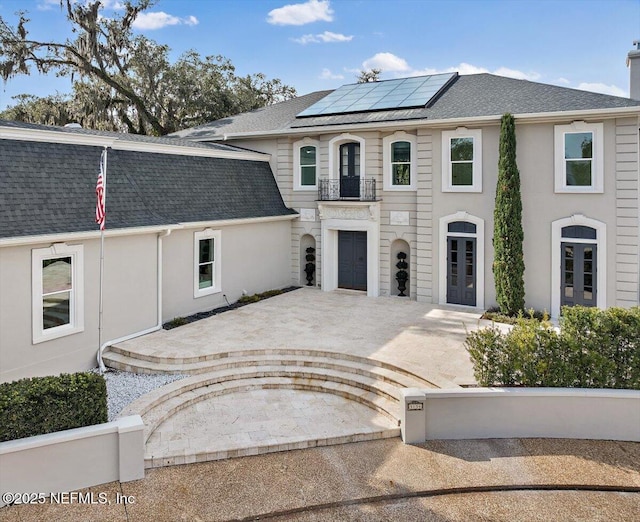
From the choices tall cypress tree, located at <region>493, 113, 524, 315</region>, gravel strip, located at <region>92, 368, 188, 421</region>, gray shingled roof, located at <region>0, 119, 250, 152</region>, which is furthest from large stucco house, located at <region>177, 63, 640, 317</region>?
gravel strip, located at <region>92, 368, 188, 421</region>

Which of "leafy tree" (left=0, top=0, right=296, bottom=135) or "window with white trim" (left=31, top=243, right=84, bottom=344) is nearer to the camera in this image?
"window with white trim" (left=31, top=243, right=84, bottom=344)

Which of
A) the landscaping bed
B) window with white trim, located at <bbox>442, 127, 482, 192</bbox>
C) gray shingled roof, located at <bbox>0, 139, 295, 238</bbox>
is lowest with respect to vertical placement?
the landscaping bed

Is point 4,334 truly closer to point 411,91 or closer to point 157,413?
point 157,413

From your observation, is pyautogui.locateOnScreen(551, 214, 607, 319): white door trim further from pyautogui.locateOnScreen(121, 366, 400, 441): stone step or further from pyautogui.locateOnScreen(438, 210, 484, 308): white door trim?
pyautogui.locateOnScreen(121, 366, 400, 441): stone step

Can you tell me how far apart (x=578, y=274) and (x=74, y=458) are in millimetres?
13096

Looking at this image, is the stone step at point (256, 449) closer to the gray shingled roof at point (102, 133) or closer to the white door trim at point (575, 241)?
the gray shingled roof at point (102, 133)

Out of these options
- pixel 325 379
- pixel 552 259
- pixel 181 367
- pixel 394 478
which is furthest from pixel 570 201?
pixel 181 367

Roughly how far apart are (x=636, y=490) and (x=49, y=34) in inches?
1188

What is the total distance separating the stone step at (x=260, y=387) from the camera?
8.66m

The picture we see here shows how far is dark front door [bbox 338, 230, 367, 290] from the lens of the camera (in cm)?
1767

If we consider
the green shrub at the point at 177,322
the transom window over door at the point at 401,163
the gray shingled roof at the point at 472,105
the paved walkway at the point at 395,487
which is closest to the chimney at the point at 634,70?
the gray shingled roof at the point at 472,105

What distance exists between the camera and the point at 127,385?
9.57 m

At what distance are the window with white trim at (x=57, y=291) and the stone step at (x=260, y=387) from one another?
271cm

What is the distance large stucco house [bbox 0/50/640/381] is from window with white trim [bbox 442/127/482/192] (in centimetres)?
4
